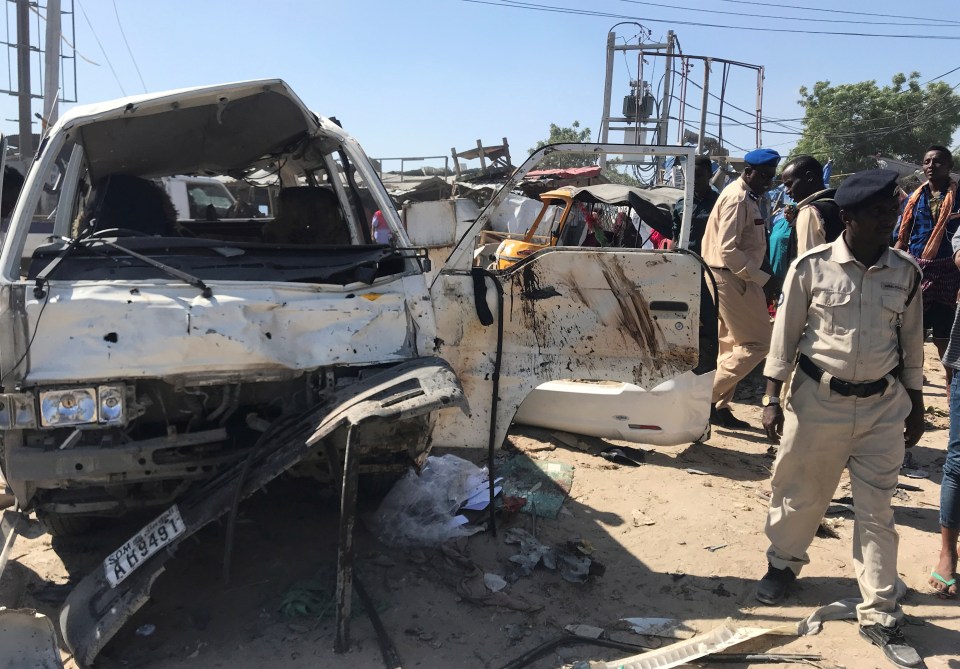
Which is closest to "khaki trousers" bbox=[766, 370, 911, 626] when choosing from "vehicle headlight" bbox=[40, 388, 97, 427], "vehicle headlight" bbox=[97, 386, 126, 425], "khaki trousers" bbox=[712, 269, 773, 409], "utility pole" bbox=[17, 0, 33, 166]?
"khaki trousers" bbox=[712, 269, 773, 409]

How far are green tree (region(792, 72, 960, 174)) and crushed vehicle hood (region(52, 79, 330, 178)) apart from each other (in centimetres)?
2871

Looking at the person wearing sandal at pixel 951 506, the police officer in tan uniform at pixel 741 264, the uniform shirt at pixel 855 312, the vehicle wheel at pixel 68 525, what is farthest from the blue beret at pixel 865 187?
the vehicle wheel at pixel 68 525

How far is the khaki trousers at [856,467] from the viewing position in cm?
282

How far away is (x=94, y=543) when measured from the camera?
361 cm

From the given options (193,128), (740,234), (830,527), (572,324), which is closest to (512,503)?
(572,324)

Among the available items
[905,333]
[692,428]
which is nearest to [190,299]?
[905,333]

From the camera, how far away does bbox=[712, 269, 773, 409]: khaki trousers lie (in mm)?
5293

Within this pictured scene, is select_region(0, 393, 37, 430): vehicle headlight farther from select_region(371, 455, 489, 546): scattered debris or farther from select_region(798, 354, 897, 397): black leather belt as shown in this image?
select_region(798, 354, 897, 397): black leather belt

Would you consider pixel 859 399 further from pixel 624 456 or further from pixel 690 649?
pixel 624 456

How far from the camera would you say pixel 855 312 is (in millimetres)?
2857

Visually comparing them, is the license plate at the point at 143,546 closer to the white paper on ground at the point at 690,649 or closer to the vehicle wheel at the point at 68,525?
the vehicle wheel at the point at 68,525

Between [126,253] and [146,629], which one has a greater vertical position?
[126,253]

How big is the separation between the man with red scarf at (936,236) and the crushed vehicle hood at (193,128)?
396 centimetres

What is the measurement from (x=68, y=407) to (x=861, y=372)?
3.02m
